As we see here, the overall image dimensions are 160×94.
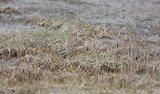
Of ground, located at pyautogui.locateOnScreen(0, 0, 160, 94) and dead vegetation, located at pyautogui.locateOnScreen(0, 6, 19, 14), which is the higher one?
dead vegetation, located at pyautogui.locateOnScreen(0, 6, 19, 14)

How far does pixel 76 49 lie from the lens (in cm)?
980

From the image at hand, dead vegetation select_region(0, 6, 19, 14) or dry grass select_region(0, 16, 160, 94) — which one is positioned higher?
dead vegetation select_region(0, 6, 19, 14)

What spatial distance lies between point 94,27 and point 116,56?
2180mm

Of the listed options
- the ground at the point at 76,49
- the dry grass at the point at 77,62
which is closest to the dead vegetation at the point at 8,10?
the ground at the point at 76,49

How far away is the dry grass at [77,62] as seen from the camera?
26.5 feet

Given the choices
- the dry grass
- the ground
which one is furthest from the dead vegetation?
the dry grass

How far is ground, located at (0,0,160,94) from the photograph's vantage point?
8180 mm

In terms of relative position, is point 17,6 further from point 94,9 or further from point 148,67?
point 148,67

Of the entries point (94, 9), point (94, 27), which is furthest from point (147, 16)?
point (94, 27)

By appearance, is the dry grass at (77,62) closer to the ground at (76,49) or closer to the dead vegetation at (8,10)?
the ground at (76,49)

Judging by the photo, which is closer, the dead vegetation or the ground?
the ground

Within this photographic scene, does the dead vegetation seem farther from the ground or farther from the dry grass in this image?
the dry grass

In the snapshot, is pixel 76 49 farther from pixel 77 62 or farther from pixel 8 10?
pixel 8 10

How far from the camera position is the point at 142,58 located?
376 inches
